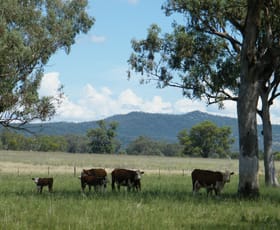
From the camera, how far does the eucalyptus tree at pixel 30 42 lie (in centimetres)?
2805

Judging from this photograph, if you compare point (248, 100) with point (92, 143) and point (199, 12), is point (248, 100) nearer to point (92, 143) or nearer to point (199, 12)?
point (199, 12)

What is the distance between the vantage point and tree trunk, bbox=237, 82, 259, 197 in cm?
1977

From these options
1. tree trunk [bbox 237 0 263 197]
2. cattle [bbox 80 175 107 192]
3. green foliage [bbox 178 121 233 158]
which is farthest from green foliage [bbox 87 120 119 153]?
tree trunk [bbox 237 0 263 197]

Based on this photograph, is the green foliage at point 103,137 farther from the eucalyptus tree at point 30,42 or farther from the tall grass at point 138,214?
the tall grass at point 138,214

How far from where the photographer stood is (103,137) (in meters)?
164

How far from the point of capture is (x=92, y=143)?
166125 mm

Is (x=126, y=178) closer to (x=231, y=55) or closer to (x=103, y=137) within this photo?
(x=231, y=55)

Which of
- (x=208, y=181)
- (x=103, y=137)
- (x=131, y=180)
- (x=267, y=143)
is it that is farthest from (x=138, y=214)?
(x=103, y=137)

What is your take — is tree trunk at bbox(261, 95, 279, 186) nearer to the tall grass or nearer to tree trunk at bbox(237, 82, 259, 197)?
tree trunk at bbox(237, 82, 259, 197)

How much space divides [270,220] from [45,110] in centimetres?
1988

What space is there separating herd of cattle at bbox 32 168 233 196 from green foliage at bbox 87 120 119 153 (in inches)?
5270

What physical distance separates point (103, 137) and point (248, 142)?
14486cm

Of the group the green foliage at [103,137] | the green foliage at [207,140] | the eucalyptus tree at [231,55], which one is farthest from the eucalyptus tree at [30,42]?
the green foliage at [103,137]

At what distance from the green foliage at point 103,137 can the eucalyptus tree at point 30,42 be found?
126991 mm
